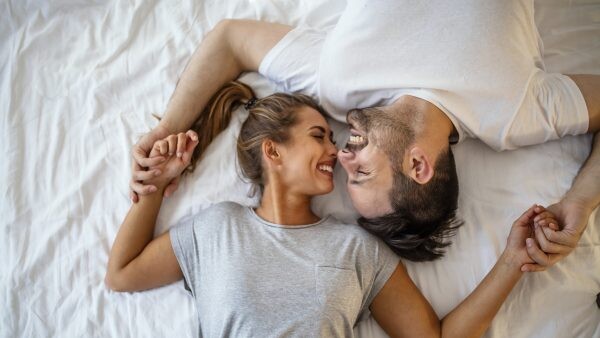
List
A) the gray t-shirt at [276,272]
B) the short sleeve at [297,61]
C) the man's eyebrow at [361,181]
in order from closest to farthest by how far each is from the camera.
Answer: the gray t-shirt at [276,272] < the man's eyebrow at [361,181] < the short sleeve at [297,61]

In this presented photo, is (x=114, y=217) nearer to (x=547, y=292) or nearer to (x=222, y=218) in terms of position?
(x=222, y=218)

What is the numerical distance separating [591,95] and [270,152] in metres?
0.90

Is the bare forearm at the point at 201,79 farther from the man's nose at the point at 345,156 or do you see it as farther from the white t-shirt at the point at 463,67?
the man's nose at the point at 345,156

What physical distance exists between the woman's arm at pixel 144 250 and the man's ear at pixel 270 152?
0.20 m

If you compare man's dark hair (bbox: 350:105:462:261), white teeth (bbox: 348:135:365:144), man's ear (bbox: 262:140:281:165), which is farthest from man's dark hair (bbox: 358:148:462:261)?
man's ear (bbox: 262:140:281:165)

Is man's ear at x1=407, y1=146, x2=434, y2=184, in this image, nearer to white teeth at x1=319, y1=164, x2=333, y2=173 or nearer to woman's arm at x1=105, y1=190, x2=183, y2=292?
white teeth at x1=319, y1=164, x2=333, y2=173

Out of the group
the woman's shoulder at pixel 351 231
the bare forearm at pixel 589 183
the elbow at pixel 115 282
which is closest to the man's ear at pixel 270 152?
the woman's shoulder at pixel 351 231

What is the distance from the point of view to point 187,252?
Answer: 1.26m

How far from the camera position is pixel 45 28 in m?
1.57

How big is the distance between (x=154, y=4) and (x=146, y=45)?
16 centimetres

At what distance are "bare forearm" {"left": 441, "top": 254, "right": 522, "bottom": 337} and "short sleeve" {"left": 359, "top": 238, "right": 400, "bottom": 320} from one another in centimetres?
20

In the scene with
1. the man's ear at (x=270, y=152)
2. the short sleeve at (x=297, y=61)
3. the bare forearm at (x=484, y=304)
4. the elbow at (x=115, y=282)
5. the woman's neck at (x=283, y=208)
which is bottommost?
the bare forearm at (x=484, y=304)

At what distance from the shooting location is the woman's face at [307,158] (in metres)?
1.30

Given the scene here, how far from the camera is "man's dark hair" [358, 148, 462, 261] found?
1.22 m
